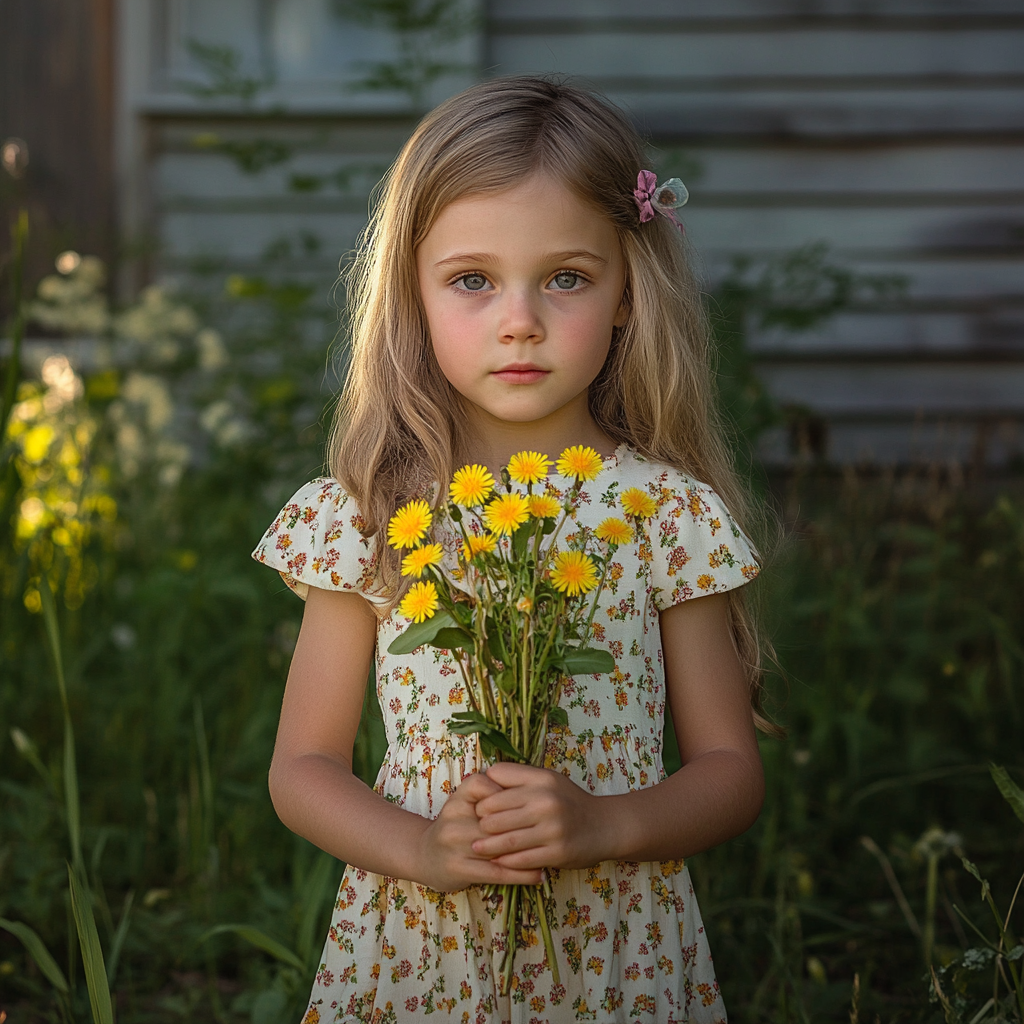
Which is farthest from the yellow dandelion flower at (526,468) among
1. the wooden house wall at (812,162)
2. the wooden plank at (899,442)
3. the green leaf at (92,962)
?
the wooden house wall at (812,162)

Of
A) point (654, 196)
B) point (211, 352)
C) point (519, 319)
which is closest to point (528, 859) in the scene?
point (519, 319)

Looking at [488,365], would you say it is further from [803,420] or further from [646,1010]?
[803,420]

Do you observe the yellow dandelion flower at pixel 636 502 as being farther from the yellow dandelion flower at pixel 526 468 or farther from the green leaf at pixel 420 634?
the green leaf at pixel 420 634

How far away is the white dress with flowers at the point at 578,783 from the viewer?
1291 millimetres

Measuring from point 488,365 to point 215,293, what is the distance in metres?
3.05

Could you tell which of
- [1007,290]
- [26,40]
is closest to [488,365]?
[1007,290]

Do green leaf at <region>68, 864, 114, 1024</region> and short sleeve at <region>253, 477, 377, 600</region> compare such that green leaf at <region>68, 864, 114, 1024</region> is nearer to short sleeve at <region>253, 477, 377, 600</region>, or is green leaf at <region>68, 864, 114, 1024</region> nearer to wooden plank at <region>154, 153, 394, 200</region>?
short sleeve at <region>253, 477, 377, 600</region>

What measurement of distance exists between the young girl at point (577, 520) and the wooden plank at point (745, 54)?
2.76m

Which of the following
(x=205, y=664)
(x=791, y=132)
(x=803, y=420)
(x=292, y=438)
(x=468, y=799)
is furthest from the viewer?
(x=791, y=132)

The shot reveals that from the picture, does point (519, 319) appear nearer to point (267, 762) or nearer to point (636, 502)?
point (636, 502)

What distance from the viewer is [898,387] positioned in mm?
4117

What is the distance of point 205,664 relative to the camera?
257 cm

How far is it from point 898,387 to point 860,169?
0.80m

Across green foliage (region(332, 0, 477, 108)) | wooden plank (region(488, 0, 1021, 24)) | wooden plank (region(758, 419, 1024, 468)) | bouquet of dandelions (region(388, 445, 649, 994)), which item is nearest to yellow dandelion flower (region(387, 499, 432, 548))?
bouquet of dandelions (region(388, 445, 649, 994))
